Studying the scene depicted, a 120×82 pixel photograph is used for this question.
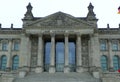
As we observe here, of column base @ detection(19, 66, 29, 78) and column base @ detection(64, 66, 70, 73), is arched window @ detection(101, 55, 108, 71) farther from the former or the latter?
column base @ detection(19, 66, 29, 78)

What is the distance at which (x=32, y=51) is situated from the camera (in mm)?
59250

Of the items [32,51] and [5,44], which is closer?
[32,51]

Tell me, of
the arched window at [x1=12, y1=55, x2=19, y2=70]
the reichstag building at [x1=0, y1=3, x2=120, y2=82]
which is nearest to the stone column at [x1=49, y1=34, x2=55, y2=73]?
the reichstag building at [x1=0, y1=3, x2=120, y2=82]

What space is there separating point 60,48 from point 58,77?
11574mm

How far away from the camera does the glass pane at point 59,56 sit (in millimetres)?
58853

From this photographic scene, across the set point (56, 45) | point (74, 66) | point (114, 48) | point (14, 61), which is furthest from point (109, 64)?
point (14, 61)

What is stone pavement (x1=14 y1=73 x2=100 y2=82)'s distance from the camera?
4812cm

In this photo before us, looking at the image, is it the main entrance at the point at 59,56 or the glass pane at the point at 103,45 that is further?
the glass pane at the point at 103,45

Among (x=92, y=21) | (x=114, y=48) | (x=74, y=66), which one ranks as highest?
(x=92, y=21)

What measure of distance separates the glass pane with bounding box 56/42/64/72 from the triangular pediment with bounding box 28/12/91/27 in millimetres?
5138

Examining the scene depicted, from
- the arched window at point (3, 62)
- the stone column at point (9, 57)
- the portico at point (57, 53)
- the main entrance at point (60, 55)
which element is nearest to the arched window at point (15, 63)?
the stone column at point (9, 57)

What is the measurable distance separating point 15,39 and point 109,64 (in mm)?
21875

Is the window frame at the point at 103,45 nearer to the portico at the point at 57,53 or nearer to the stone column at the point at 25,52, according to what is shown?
the portico at the point at 57,53

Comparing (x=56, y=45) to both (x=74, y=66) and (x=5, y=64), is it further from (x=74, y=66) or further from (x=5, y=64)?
(x=5, y=64)
